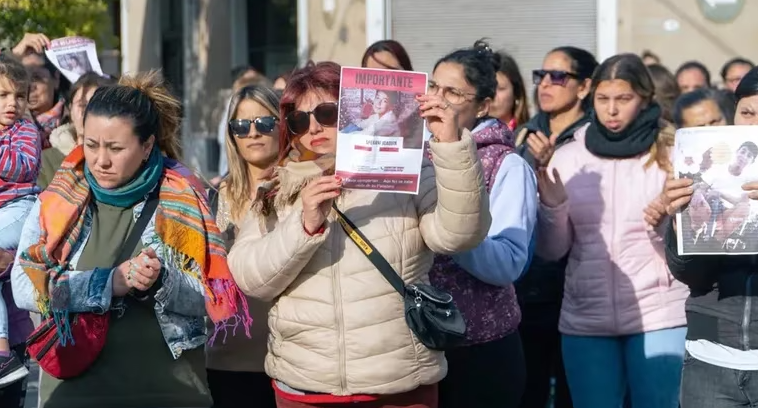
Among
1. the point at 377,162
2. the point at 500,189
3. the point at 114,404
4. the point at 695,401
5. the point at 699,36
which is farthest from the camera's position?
the point at 699,36

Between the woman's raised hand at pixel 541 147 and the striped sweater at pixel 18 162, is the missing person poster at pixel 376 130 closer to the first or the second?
the woman's raised hand at pixel 541 147

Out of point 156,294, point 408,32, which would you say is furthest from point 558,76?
point 408,32

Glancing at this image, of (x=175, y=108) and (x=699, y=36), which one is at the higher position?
(x=699, y=36)

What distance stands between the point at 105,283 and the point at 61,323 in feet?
0.68

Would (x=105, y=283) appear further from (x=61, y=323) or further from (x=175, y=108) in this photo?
(x=175, y=108)

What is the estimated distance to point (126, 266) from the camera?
441 centimetres

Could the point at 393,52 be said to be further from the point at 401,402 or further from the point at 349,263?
the point at 401,402

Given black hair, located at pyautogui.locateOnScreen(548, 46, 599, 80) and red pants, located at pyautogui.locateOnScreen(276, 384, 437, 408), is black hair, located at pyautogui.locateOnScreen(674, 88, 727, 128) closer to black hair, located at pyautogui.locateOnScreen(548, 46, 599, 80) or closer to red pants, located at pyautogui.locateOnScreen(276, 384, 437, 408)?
black hair, located at pyautogui.locateOnScreen(548, 46, 599, 80)

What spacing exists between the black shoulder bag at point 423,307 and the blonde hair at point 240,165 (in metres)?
1.33

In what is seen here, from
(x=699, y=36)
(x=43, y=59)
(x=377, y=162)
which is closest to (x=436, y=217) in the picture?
(x=377, y=162)

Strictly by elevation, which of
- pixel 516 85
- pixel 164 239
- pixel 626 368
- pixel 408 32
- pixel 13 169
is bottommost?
pixel 626 368

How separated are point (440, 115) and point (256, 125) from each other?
1.76 meters

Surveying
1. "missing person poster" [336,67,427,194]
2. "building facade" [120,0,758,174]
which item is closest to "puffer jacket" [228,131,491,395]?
"missing person poster" [336,67,427,194]

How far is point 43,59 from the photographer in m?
7.55
